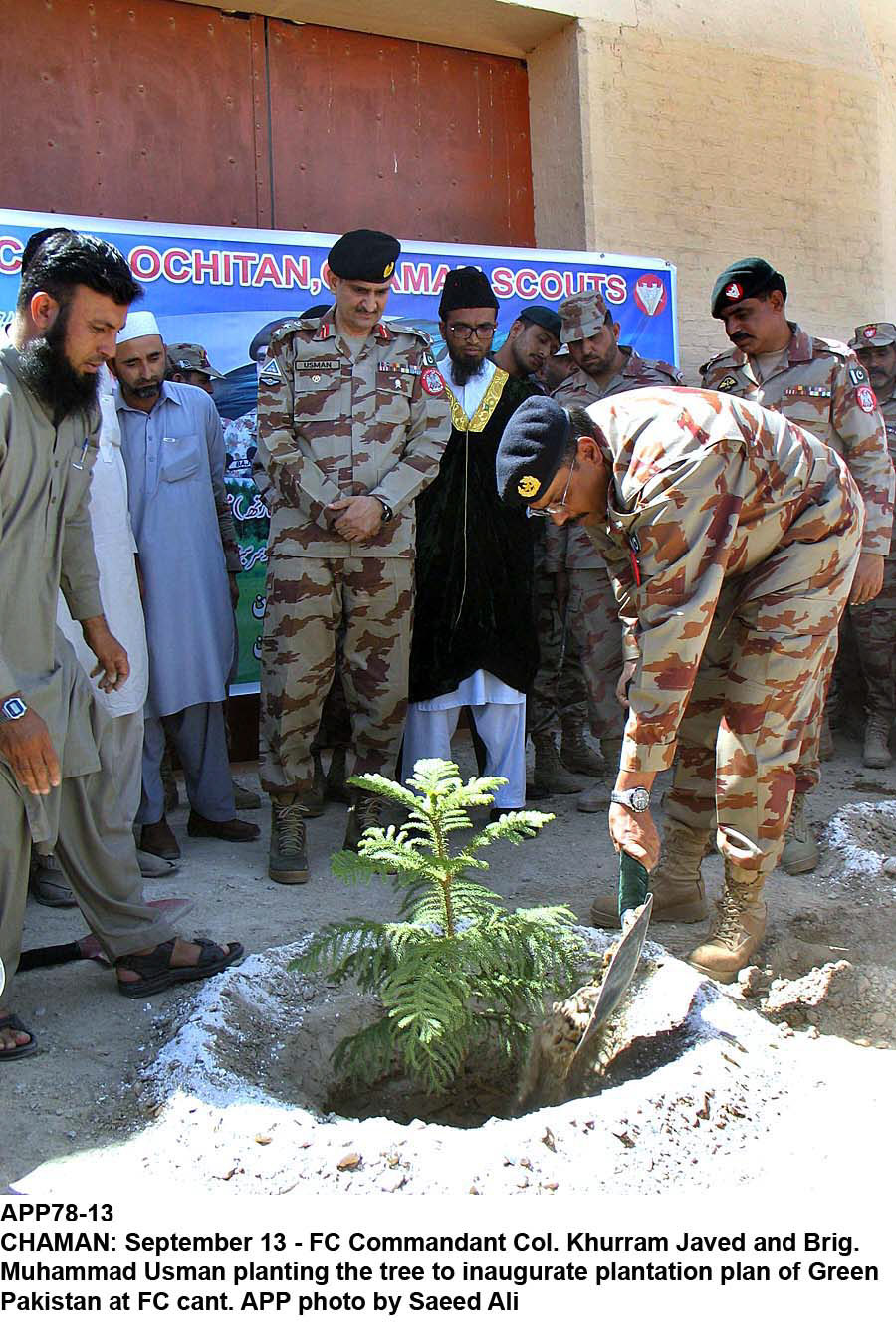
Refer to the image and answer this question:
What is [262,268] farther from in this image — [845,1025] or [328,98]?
[845,1025]

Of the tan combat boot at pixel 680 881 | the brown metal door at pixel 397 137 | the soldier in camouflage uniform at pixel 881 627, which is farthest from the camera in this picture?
the brown metal door at pixel 397 137

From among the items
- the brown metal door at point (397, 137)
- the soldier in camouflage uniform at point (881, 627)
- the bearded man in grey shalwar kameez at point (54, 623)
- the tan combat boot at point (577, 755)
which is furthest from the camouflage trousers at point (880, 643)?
the bearded man in grey shalwar kameez at point (54, 623)

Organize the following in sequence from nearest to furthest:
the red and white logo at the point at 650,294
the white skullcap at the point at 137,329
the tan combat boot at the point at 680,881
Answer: the tan combat boot at the point at 680,881 → the white skullcap at the point at 137,329 → the red and white logo at the point at 650,294

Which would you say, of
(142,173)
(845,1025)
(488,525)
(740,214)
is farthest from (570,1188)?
(740,214)

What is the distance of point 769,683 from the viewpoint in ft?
11.2

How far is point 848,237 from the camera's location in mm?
7934

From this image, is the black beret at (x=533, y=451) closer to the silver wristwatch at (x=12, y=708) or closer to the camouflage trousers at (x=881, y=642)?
the silver wristwatch at (x=12, y=708)

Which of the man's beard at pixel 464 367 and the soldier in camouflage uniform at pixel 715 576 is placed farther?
the man's beard at pixel 464 367

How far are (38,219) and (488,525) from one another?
227 cm

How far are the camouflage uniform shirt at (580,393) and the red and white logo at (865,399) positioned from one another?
3.32 ft

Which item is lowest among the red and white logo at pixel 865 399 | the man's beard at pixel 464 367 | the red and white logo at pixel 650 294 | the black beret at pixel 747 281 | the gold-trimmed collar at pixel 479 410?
the red and white logo at pixel 865 399

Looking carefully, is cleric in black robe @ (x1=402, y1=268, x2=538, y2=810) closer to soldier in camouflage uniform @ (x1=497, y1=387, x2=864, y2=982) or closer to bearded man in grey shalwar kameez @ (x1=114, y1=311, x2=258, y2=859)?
bearded man in grey shalwar kameez @ (x1=114, y1=311, x2=258, y2=859)

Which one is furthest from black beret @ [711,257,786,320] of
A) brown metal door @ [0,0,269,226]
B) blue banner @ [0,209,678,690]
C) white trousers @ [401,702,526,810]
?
brown metal door @ [0,0,269,226]

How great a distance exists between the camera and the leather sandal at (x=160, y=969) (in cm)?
333
